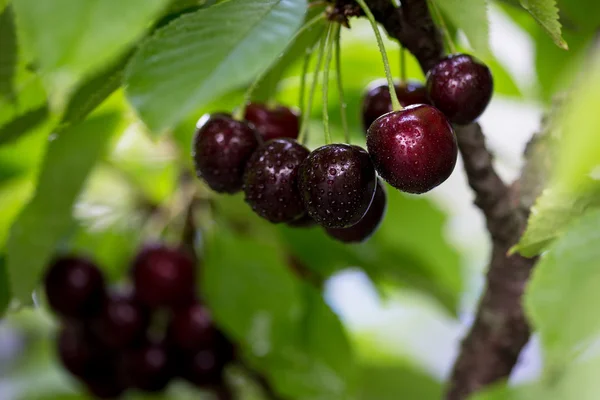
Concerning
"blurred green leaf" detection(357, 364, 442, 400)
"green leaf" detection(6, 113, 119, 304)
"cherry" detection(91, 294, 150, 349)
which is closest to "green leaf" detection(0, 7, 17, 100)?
"green leaf" detection(6, 113, 119, 304)

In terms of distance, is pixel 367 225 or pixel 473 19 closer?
pixel 473 19

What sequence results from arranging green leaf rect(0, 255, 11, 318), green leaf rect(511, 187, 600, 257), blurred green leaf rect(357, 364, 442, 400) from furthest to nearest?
blurred green leaf rect(357, 364, 442, 400) → green leaf rect(0, 255, 11, 318) → green leaf rect(511, 187, 600, 257)

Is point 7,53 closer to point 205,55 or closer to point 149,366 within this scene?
point 205,55

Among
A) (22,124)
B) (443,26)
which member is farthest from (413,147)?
(22,124)

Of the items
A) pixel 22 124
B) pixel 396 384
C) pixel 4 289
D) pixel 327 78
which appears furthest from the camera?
pixel 396 384

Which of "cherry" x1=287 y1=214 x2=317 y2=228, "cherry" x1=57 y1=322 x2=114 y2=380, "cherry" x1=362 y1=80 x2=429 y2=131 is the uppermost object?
"cherry" x1=362 y1=80 x2=429 y2=131

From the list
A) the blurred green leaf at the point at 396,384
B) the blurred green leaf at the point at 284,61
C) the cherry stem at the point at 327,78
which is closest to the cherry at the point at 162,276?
the blurred green leaf at the point at 284,61

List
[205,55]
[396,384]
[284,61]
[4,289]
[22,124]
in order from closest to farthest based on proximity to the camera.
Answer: [205,55] → [22,124] → [284,61] → [4,289] → [396,384]

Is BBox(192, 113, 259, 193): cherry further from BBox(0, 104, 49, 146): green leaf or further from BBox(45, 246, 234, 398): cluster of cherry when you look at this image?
BBox(45, 246, 234, 398): cluster of cherry
